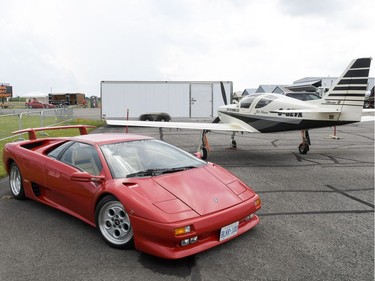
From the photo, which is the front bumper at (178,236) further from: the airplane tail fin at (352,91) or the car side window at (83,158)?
the airplane tail fin at (352,91)

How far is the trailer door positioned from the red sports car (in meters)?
17.9

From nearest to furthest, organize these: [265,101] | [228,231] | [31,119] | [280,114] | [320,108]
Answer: [228,231]
[320,108]
[280,114]
[265,101]
[31,119]

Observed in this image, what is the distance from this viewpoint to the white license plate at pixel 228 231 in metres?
3.84

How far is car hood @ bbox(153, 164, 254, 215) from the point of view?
154 inches

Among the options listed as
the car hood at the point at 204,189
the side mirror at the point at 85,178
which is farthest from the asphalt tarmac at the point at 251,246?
the side mirror at the point at 85,178

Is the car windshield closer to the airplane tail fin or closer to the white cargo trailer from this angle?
→ the airplane tail fin

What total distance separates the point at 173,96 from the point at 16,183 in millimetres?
17621

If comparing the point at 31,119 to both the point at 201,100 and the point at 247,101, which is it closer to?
the point at 201,100

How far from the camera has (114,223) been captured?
13.4 feet

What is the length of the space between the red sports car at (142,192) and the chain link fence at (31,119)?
8.48m

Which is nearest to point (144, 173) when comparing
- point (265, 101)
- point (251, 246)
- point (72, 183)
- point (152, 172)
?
point (152, 172)

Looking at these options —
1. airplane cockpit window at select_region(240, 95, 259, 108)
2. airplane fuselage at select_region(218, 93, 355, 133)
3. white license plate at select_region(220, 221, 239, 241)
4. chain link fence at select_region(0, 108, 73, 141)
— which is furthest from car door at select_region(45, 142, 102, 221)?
chain link fence at select_region(0, 108, 73, 141)

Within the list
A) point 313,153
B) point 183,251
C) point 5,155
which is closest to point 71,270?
point 183,251

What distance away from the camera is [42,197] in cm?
529
